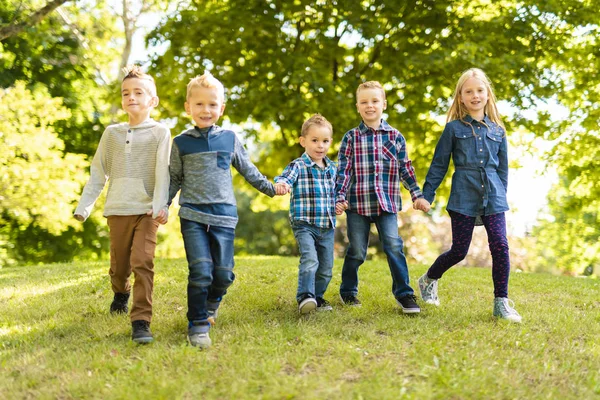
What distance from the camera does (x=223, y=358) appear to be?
3877mm

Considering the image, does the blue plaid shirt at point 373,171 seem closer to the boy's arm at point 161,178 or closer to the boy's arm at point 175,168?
the boy's arm at point 175,168

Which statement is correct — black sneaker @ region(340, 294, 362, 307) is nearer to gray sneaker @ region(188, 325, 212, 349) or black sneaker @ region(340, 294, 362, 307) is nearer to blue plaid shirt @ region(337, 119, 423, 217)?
blue plaid shirt @ region(337, 119, 423, 217)

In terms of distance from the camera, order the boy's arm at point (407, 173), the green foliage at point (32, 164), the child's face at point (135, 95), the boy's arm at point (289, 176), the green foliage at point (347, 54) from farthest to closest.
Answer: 1. the green foliage at point (32, 164)
2. the green foliage at point (347, 54)
3. the boy's arm at point (407, 173)
4. the boy's arm at point (289, 176)
5. the child's face at point (135, 95)

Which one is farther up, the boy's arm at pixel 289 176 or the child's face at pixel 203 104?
the child's face at pixel 203 104

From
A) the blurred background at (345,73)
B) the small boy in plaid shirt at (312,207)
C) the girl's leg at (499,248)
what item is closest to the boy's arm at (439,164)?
the girl's leg at (499,248)

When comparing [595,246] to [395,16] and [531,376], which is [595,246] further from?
[531,376]

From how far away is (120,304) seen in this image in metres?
5.24

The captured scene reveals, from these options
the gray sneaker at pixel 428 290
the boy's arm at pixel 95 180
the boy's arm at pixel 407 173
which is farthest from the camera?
the gray sneaker at pixel 428 290

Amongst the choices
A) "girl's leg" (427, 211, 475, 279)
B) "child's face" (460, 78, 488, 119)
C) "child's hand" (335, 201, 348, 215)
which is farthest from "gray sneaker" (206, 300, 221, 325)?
"child's face" (460, 78, 488, 119)

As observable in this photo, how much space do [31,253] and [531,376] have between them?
16.5 m

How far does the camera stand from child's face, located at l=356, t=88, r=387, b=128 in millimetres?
5082

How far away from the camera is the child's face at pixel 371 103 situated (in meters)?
5.08

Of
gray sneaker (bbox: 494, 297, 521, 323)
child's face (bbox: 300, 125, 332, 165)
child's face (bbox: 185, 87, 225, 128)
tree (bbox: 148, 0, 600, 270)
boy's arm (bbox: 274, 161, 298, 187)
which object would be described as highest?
tree (bbox: 148, 0, 600, 270)

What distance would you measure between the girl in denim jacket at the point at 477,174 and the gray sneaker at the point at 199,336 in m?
2.33
